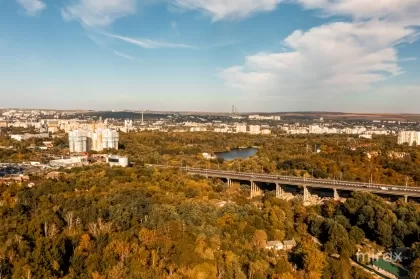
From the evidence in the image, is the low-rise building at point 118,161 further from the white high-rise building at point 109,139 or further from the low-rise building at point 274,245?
the low-rise building at point 274,245

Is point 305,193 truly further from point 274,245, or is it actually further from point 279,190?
point 274,245

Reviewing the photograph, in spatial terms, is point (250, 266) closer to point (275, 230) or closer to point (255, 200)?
point (275, 230)

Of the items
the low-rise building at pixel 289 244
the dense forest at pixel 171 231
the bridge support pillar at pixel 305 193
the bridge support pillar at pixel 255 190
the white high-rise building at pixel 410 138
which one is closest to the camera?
the dense forest at pixel 171 231

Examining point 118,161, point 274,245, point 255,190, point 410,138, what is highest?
point 410,138

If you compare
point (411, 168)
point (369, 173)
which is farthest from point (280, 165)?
point (411, 168)

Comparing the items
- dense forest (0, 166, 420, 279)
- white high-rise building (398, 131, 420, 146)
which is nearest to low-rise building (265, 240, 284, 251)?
dense forest (0, 166, 420, 279)

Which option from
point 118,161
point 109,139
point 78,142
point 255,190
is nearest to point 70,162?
point 118,161

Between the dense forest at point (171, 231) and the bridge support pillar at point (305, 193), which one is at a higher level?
the dense forest at point (171, 231)

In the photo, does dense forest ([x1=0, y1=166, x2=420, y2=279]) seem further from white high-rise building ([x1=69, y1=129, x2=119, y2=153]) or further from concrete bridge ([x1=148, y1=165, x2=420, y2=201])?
white high-rise building ([x1=69, y1=129, x2=119, y2=153])

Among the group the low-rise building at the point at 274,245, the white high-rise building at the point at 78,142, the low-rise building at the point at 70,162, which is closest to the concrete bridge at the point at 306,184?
the low-rise building at the point at 70,162
